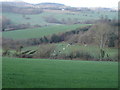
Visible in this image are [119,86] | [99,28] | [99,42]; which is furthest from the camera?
[99,28]

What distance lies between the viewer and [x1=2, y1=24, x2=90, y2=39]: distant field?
31.1 m

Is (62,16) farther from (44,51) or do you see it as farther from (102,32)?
(44,51)

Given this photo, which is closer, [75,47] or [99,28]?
[75,47]

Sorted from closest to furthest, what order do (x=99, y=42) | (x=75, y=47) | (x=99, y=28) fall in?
(x=75, y=47) < (x=99, y=42) < (x=99, y=28)

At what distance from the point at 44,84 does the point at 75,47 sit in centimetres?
1946

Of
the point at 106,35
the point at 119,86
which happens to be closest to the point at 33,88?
the point at 119,86

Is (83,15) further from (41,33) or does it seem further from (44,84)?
(44,84)

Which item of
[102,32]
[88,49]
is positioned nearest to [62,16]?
[102,32]

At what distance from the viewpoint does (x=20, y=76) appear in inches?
479

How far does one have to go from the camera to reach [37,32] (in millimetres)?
33875

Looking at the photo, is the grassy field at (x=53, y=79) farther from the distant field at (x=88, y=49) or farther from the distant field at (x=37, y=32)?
the distant field at (x=37, y=32)

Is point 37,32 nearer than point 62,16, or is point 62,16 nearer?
point 37,32

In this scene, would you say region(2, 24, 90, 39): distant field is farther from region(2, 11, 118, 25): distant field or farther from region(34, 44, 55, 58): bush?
region(34, 44, 55, 58): bush

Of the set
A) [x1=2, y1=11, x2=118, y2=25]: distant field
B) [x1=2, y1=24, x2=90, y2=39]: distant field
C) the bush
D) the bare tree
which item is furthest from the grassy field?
[x1=2, y1=11, x2=118, y2=25]: distant field
